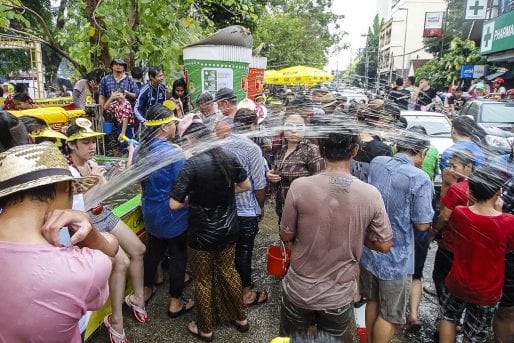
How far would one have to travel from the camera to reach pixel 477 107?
34.1 feet

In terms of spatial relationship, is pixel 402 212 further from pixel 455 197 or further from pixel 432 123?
pixel 432 123

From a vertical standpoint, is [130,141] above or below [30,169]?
below

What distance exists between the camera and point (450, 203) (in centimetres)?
311

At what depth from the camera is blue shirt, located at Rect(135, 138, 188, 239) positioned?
3.62 metres

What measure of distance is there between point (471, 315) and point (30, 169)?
3084mm

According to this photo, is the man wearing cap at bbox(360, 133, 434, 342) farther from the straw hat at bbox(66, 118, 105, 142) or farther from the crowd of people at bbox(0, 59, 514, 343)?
the straw hat at bbox(66, 118, 105, 142)

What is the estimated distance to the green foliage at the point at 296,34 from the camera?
18.4 m

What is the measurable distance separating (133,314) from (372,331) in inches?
89.8

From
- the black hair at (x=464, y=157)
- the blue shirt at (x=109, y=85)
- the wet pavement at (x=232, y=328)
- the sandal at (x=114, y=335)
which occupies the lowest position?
the wet pavement at (x=232, y=328)

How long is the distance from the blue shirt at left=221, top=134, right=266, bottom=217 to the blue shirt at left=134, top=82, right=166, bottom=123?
3.01 metres

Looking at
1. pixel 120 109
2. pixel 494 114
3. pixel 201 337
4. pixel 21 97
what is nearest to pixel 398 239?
pixel 201 337

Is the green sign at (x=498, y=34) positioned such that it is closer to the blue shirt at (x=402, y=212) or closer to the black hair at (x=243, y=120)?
the black hair at (x=243, y=120)

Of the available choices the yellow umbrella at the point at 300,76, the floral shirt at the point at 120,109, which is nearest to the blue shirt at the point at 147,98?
the floral shirt at the point at 120,109

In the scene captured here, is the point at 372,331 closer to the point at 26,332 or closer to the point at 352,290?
the point at 352,290
